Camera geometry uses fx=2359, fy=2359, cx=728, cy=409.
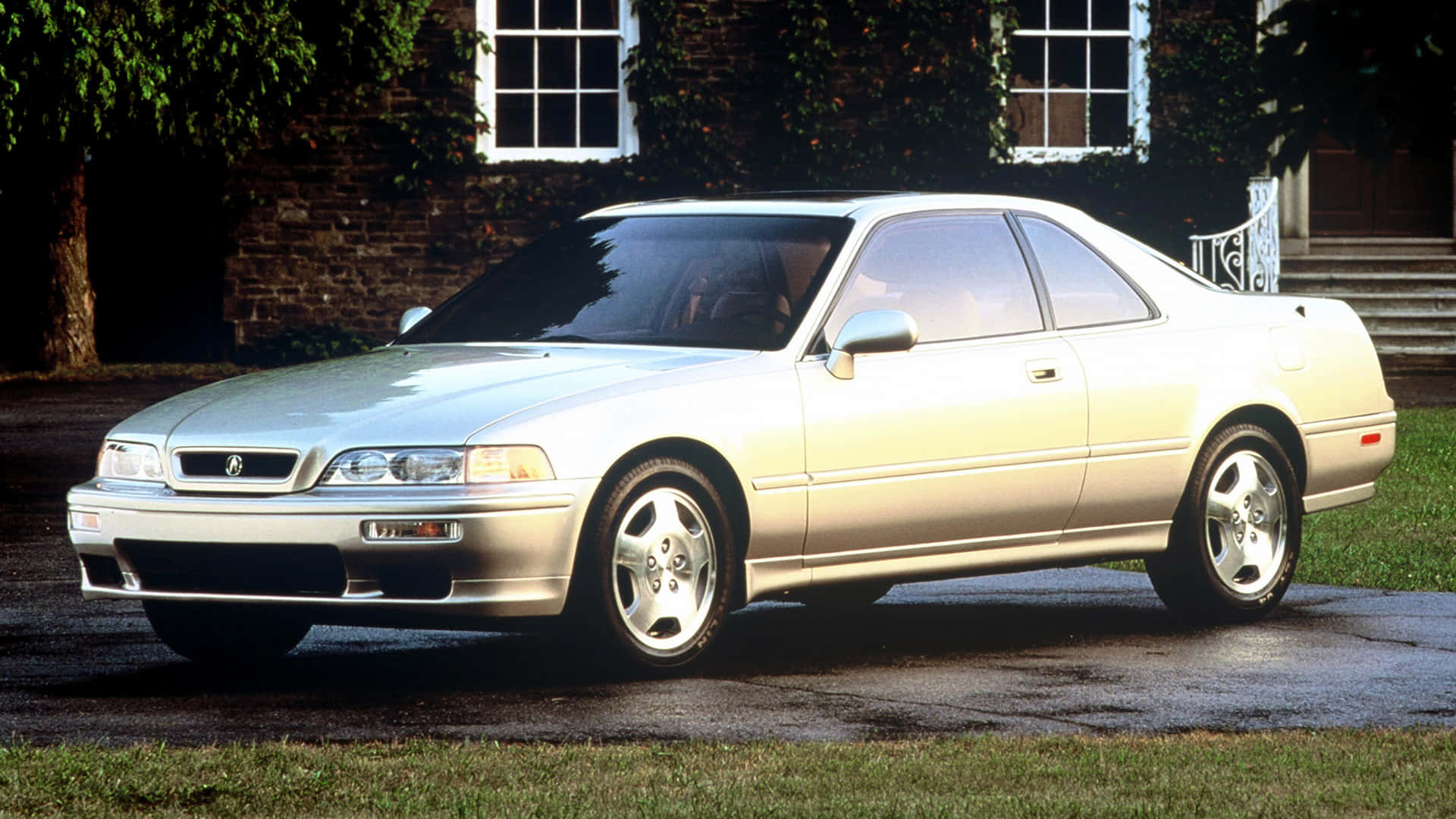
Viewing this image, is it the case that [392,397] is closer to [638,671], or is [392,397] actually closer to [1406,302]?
[638,671]

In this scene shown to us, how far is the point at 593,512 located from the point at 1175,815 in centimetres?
241

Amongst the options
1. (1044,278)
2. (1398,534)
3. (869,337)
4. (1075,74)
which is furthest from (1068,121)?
(869,337)

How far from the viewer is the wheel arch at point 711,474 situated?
7152mm

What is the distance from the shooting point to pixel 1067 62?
23188 mm

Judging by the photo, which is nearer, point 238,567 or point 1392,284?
point 238,567

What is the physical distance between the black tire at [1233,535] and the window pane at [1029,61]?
14.5m

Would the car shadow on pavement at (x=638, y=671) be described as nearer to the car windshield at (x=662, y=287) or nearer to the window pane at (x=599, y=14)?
the car windshield at (x=662, y=287)

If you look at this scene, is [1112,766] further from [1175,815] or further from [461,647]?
[461,647]

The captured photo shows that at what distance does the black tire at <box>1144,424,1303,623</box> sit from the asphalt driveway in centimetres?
15

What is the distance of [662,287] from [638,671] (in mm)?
1498

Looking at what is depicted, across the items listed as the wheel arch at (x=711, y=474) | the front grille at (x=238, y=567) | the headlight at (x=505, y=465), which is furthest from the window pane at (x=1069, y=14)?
the front grille at (x=238, y=567)

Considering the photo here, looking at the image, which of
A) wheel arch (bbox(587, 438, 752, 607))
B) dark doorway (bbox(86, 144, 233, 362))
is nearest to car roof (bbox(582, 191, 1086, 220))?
wheel arch (bbox(587, 438, 752, 607))

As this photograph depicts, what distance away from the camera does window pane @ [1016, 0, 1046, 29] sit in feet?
76.1

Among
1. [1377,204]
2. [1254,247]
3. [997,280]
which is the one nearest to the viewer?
[997,280]
